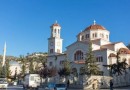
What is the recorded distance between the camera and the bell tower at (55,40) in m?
73.9

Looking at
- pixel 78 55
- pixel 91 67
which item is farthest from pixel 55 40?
pixel 91 67

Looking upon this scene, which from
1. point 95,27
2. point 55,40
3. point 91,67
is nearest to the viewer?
point 91,67

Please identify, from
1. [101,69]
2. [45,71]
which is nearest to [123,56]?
[101,69]

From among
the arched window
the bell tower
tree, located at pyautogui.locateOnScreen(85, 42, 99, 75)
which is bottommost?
tree, located at pyautogui.locateOnScreen(85, 42, 99, 75)

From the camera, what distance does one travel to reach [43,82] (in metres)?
67.4

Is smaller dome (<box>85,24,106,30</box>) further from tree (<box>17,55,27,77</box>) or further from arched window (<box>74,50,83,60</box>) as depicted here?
tree (<box>17,55,27,77</box>)

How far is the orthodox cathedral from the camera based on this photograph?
57656 millimetres

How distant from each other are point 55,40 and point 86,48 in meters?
14.0

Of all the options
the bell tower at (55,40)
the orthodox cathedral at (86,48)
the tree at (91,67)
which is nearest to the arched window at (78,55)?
the orthodox cathedral at (86,48)

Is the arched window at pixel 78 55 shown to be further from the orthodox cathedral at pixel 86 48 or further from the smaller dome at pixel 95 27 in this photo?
the smaller dome at pixel 95 27

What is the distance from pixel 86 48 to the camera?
204 feet

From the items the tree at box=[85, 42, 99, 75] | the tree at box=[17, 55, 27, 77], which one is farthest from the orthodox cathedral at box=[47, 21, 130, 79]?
the tree at box=[17, 55, 27, 77]

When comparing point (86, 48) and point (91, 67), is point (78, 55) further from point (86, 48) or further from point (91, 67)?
point (91, 67)

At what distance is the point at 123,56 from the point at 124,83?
8650 millimetres
